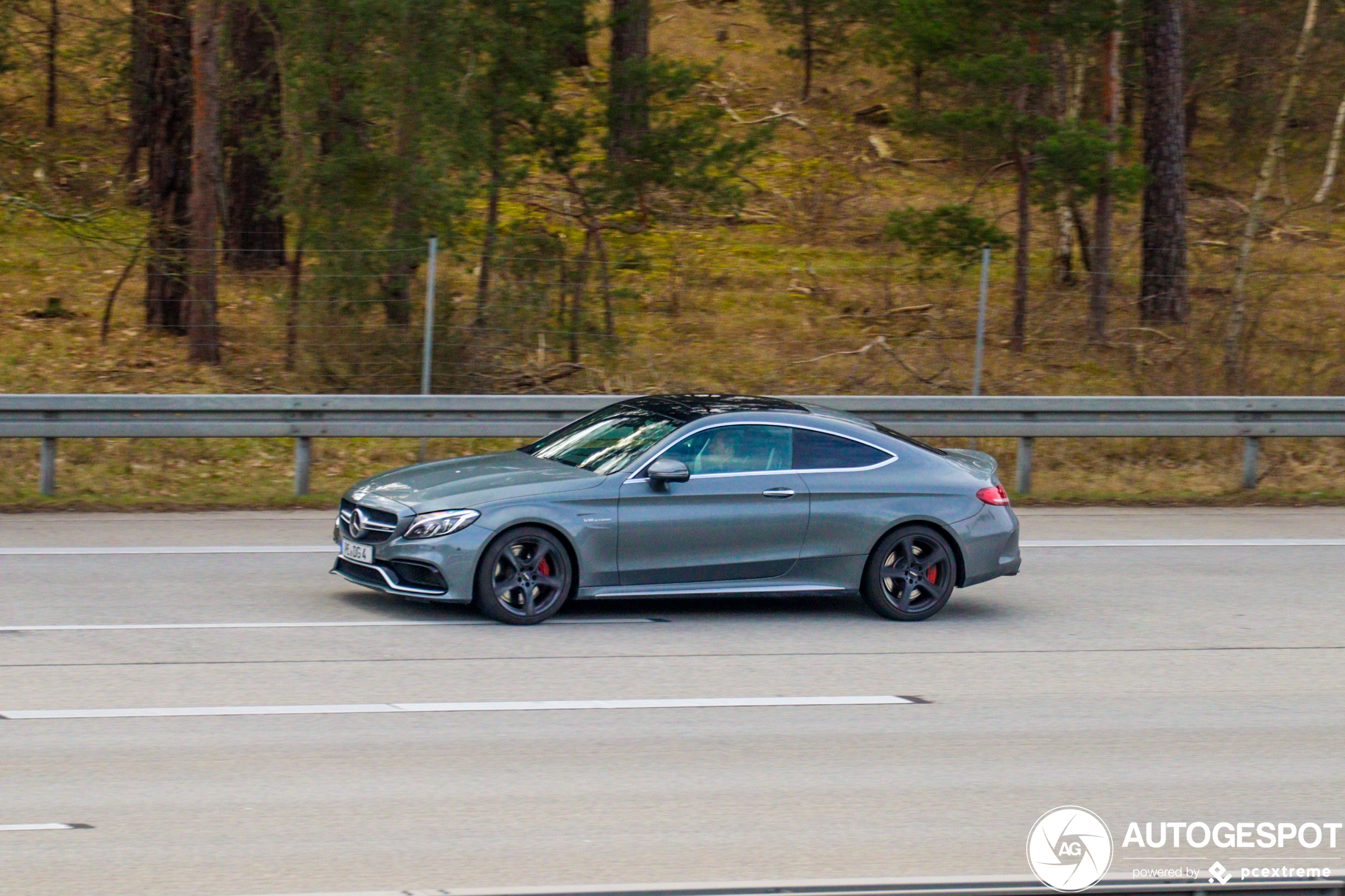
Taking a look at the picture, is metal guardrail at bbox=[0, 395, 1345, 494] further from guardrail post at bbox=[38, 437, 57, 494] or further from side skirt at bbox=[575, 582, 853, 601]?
side skirt at bbox=[575, 582, 853, 601]

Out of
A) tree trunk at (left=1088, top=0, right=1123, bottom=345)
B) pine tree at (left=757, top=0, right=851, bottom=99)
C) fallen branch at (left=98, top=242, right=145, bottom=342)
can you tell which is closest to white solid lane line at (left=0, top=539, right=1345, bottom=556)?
tree trunk at (left=1088, top=0, right=1123, bottom=345)

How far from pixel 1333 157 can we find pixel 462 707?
27311mm

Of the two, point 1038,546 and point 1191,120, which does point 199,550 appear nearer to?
point 1038,546

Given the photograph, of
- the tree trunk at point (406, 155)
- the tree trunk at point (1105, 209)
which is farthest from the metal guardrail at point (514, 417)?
the tree trunk at point (406, 155)

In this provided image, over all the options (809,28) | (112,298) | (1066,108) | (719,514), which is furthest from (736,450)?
(809,28)

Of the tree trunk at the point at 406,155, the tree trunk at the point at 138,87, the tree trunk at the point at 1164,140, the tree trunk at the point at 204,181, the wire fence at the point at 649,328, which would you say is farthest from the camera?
the tree trunk at the point at 1164,140

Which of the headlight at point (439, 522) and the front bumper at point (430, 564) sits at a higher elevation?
the headlight at point (439, 522)

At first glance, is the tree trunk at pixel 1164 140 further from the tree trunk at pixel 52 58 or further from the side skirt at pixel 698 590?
the tree trunk at pixel 52 58

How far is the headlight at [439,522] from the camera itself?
882 centimetres

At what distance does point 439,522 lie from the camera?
883 cm

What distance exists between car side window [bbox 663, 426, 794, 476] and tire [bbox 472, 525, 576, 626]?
99 centimetres

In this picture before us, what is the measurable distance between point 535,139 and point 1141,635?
12378 mm

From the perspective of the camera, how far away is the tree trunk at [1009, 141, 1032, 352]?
18.1m

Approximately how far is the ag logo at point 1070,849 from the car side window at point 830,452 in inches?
156
